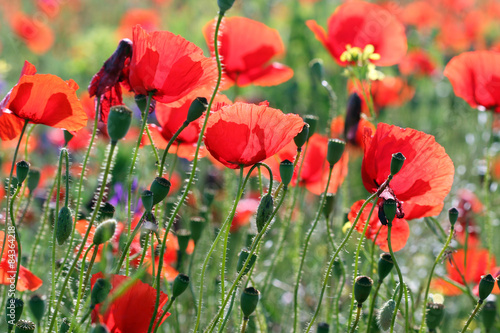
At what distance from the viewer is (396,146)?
771 mm

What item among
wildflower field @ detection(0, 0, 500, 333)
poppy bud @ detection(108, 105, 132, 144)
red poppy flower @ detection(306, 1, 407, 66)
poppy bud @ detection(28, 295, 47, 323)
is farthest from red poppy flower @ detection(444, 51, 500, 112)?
poppy bud @ detection(28, 295, 47, 323)

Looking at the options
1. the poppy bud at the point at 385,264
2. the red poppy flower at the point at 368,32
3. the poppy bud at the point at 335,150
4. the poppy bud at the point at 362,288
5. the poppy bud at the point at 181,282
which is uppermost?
the red poppy flower at the point at 368,32

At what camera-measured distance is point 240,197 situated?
777 mm

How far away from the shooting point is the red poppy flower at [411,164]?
773 millimetres

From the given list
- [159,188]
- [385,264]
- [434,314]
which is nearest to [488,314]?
[434,314]

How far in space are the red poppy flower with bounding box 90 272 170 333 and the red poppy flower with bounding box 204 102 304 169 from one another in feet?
0.65

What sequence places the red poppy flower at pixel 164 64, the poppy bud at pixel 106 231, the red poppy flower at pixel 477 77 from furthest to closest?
the red poppy flower at pixel 477 77 < the red poppy flower at pixel 164 64 < the poppy bud at pixel 106 231

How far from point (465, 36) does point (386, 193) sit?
101 inches

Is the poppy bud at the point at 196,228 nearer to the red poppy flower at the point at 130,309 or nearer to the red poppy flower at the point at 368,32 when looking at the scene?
the red poppy flower at the point at 130,309

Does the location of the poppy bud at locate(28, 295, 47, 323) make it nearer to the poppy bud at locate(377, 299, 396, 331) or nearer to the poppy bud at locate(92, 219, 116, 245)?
the poppy bud at locate(92, 219, 116, 245)

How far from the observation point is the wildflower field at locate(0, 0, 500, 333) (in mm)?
732

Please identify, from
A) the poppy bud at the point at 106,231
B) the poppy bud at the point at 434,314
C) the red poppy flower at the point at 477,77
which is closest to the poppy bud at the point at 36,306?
the poppy bud at the point at 106,231

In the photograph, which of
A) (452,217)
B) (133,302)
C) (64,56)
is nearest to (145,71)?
(133,302)

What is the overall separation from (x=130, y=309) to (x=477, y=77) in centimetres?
80
